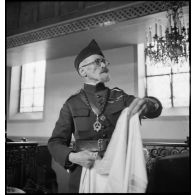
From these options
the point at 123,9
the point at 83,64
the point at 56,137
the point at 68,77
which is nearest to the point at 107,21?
the point at 123,9

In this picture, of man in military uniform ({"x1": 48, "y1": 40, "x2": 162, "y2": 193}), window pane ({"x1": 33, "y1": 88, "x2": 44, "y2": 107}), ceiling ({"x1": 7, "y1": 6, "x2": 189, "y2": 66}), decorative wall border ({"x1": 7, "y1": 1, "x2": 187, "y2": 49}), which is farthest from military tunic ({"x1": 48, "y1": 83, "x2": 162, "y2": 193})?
decorative wall border ({"x1": 7, "y1": 1, "x2": 187, "y2": 49})

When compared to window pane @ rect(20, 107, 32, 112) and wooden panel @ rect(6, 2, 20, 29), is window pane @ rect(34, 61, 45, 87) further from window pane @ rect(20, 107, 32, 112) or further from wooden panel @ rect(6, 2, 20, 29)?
wooden panel @ rect(6, 2, 20, 29)

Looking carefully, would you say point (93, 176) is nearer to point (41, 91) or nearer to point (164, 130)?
point (164, 130)

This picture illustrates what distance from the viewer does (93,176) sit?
1.10 m

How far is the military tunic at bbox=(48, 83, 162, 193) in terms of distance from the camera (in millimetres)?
1166

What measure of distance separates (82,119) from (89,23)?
1466mm

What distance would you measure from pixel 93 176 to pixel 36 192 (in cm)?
42

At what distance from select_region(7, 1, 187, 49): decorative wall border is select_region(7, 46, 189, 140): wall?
0.63 metres

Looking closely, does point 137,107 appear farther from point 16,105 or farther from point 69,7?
point 69,7

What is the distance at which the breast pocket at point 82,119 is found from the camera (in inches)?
47.1

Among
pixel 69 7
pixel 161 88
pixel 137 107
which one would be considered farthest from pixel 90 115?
pixel 69 7

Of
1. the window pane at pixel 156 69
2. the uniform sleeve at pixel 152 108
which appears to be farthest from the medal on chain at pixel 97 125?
the window pane at pixel 156 69

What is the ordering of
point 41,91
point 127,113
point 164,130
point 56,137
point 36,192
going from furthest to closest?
point 41,91 < point 164,130 < point 36,192 < point 56,137 < point 127,113
